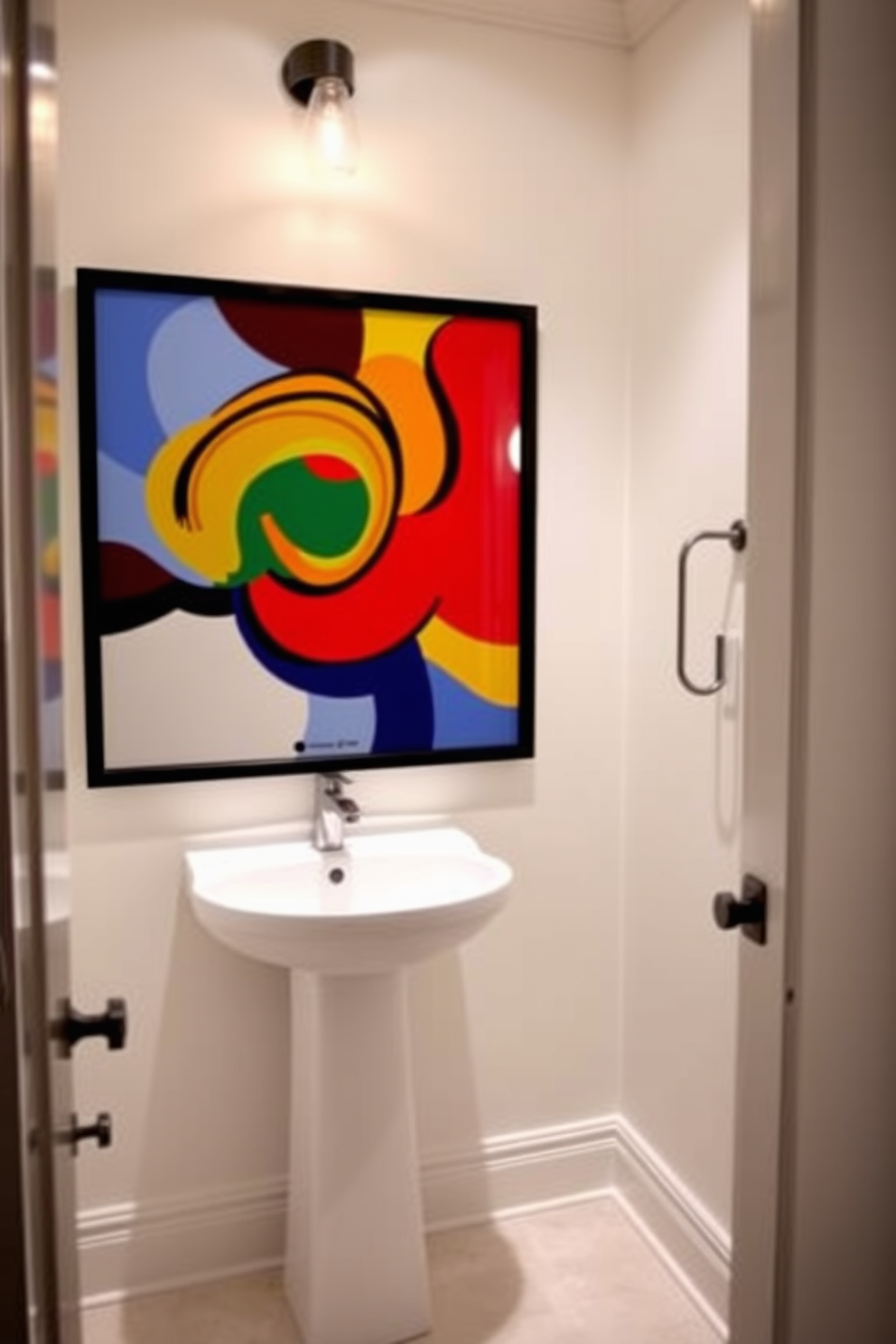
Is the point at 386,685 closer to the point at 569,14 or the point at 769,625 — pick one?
the point at 769,625

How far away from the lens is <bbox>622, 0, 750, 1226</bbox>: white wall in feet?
6.30

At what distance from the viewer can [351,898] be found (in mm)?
2051

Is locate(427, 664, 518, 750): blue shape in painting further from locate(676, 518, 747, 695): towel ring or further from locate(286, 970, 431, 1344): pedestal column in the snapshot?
locate(286, 970, 431, 1344): pedestal column

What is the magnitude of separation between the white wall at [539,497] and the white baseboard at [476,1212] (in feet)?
0.14

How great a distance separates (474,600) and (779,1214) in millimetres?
1340

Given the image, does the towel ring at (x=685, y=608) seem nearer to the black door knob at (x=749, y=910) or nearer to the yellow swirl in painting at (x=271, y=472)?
the yellow swirl in painting at (x=271, y=472)

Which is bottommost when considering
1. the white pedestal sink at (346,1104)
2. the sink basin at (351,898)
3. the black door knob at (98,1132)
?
the white pedestal sink at (346,1104)

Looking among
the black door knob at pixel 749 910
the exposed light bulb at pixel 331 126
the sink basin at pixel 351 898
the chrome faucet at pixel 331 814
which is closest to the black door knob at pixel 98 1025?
the black door knob at pixel 749 910

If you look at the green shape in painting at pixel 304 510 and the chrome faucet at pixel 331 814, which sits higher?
the green shape in painting at pixel 304 510

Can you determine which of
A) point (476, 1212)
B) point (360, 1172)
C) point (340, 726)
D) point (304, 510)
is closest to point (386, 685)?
point (340, 726)

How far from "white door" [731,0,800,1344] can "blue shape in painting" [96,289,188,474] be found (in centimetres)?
123

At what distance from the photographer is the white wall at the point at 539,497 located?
196cm

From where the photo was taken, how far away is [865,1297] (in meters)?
1.10

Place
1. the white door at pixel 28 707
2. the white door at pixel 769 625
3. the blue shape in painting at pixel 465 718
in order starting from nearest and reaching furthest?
the white door at pixel 28 707 < the white door at pixel 769 625 < the blue shape in painting at pixel 465 718
